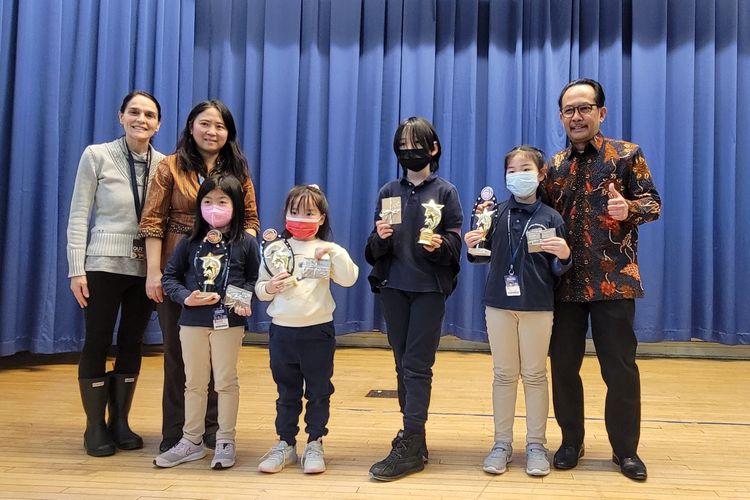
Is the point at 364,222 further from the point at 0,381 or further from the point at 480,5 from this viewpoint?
the point at 0,381

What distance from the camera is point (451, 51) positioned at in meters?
4.82

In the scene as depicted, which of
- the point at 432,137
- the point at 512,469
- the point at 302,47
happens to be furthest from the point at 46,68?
the point at 512,469

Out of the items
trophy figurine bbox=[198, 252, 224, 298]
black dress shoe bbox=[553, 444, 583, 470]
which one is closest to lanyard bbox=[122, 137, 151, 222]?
trophy figurine bbox=[198, 252, 224, 298]

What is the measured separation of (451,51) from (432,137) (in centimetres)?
285

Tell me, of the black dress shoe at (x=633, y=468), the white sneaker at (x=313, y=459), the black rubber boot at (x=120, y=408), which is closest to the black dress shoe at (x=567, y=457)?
the black dress shoe at (x=633, y=468)

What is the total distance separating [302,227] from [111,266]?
853 millimetres

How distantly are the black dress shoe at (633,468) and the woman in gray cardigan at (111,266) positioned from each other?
6.56 feet

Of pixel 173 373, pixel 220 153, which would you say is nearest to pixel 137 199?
pixel 220 153

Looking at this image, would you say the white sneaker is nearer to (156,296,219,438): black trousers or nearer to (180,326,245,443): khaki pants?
(180,326,245,443): khaki pants

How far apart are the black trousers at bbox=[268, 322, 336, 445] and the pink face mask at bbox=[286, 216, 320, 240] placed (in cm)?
36

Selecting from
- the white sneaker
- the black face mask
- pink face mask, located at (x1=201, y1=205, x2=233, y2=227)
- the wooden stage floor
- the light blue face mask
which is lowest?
the wooden stage floor

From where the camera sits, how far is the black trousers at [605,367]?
7.50 feet

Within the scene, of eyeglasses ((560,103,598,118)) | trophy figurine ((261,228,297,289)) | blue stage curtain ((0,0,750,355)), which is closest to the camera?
trophy figurine ((261,228,297,289))

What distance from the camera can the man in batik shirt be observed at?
2.28m
